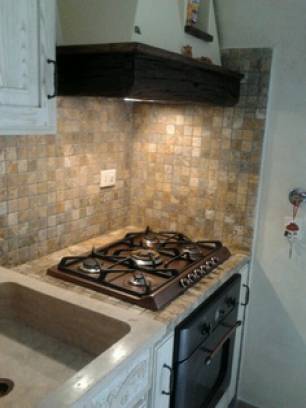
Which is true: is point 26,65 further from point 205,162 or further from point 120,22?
point 205,162

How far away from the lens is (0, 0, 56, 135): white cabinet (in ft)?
3.58

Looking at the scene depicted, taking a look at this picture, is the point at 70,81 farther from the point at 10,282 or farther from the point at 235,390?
the point at 235,390

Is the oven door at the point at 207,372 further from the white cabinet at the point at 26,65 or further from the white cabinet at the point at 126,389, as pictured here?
the white cabinet at the point at 26,65

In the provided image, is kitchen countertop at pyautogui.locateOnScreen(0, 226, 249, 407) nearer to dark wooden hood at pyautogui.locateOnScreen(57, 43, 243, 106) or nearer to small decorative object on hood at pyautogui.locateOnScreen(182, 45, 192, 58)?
dark wooden hood at pyautogui.locateOnScreen(57, 43, 243, 106)

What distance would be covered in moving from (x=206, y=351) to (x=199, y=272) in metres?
0.29

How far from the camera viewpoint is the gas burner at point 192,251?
5.56ft

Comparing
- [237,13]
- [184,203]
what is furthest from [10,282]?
[237,13]

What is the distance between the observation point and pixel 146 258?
1.61 meters

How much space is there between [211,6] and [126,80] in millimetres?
787

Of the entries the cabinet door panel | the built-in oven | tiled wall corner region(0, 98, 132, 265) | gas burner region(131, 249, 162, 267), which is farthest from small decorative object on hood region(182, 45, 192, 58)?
the built-in oven

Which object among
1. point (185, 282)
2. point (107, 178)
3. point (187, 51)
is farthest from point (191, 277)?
point (187, 51)

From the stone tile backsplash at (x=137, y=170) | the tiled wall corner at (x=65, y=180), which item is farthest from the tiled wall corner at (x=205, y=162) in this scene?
the tiled wall corner at (x=65, y=180)

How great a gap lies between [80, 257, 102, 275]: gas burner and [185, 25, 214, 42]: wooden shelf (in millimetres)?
968

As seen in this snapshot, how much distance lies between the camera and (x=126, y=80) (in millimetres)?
1268
